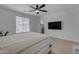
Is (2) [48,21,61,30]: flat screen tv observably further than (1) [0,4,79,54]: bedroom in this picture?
Yes

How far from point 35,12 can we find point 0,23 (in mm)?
529

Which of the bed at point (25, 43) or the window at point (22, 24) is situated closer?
the bed at point (25, 43)

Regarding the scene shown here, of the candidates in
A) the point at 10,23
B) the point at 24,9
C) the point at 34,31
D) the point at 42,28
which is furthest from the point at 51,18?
the point at 10,23

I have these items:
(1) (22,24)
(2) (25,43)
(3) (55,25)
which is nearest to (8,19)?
(1) (22,24)

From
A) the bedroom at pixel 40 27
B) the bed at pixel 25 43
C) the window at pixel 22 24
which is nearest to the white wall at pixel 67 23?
the bedroom at pixel 40 27

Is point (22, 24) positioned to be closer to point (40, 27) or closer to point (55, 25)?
point (40, 27)

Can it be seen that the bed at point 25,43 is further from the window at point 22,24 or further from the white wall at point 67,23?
the white wall at point 67,23

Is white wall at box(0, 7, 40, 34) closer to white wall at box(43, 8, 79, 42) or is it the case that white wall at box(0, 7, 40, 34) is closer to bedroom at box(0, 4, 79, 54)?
bedroom at box(0, 4, 79, 54)

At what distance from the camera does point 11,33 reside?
130 cm

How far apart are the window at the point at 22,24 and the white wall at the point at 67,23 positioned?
0.29 metres

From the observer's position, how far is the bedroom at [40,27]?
1.26 meters

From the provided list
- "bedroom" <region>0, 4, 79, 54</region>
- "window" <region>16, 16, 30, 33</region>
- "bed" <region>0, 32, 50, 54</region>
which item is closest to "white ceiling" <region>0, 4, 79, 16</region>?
"bedroom" <region>0, 4, 79, 54</region>

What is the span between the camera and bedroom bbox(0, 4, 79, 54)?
1262 millimetres
